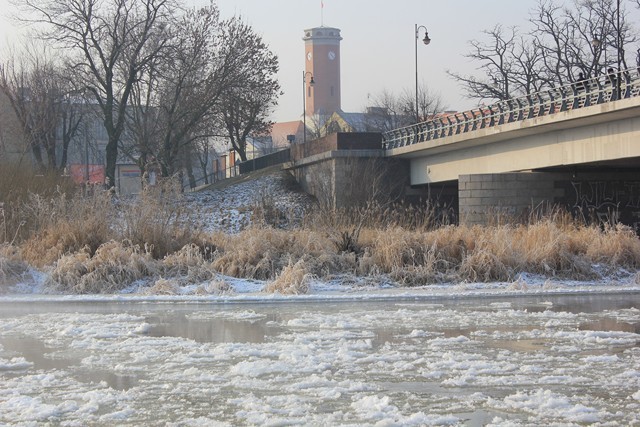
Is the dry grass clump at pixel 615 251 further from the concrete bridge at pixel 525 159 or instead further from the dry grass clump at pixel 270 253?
the dry grass clump at pixel 270 253

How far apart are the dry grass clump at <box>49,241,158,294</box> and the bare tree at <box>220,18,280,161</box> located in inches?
1489

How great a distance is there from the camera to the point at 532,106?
3080 cm

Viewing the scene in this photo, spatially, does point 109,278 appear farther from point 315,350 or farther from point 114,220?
point 315,350

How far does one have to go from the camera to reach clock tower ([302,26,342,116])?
489 ft

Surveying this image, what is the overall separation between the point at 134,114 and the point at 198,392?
2005 inches

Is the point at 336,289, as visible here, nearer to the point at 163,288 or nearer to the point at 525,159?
the point at 163,288

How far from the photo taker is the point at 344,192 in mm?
43312

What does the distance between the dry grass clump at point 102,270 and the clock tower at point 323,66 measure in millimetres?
132057

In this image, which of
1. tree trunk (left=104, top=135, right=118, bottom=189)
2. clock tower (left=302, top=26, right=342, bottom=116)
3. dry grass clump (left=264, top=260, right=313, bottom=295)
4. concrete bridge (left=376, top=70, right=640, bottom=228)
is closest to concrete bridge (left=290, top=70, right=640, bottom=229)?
concrete bridge (left=376, top=70, right=640, bottom=228)

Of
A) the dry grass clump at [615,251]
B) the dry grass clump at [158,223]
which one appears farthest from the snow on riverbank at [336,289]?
the dry grass clump at [158,223]

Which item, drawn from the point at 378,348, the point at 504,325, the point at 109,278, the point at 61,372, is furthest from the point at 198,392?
the point at 109,278

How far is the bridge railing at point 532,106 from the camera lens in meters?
26.3

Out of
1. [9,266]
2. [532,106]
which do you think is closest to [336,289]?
[9,266]

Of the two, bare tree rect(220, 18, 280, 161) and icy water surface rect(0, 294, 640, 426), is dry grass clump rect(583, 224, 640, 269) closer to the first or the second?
icy water surface rect(0, 294, 640, 426)
